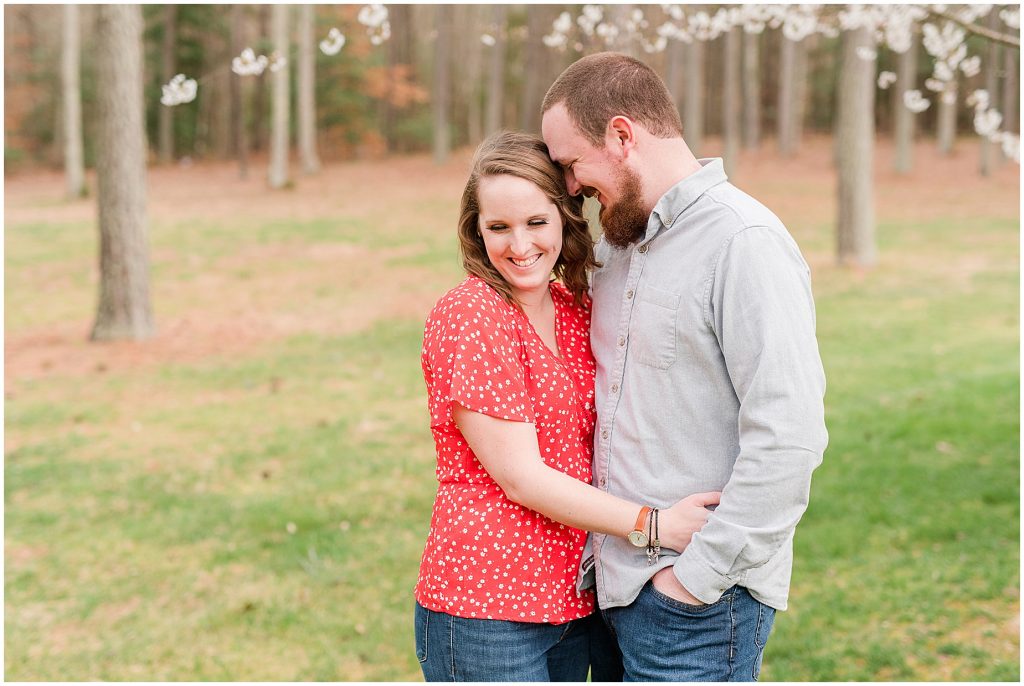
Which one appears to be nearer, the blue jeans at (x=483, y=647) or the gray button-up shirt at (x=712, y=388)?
the gray button-up shirt at (x=712, y=388)

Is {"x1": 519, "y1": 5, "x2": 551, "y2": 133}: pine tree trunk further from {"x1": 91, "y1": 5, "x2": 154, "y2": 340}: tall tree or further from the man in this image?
the man

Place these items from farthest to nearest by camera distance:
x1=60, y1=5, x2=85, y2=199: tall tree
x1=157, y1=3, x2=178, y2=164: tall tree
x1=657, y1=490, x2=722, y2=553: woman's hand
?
x1=157, y1=3, x2=178, y2=164: tall tree
x1=60, y1=5, x2=85, y2=199: tall tree
x1=657, y1=490, x2=722, y2=553: woman's hand

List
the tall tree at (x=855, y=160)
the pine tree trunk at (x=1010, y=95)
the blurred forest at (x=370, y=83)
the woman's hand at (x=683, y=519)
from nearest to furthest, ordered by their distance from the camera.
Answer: the woman's hand at (x=683, y=519)
the tall tree at (x=855, y=160)
the pine tree trunk at (x=1010, y=95)
the blurred forest at (x=370, y=83)

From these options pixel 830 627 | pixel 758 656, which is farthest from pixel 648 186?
pixel 830 627

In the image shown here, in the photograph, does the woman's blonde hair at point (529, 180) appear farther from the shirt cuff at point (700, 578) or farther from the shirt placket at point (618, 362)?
the shirt cuff at point (700, 578)

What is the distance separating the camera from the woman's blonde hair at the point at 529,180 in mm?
2227

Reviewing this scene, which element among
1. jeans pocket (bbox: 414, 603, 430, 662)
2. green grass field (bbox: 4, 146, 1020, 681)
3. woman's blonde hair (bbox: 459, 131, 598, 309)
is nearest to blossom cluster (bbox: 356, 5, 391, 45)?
green grass field (bbox: 4, 146, 1020, 681)

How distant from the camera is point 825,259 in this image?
15438mm

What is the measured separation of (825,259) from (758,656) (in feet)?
46.2

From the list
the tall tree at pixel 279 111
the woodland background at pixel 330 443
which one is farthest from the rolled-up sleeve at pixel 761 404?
the tall tree at pixel 279 111

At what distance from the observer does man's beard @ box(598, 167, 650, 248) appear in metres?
2.23

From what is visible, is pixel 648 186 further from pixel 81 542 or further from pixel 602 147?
pixel 81 542

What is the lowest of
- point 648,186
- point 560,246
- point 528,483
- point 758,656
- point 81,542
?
point 81,542

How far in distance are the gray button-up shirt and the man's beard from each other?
44 millimetres
